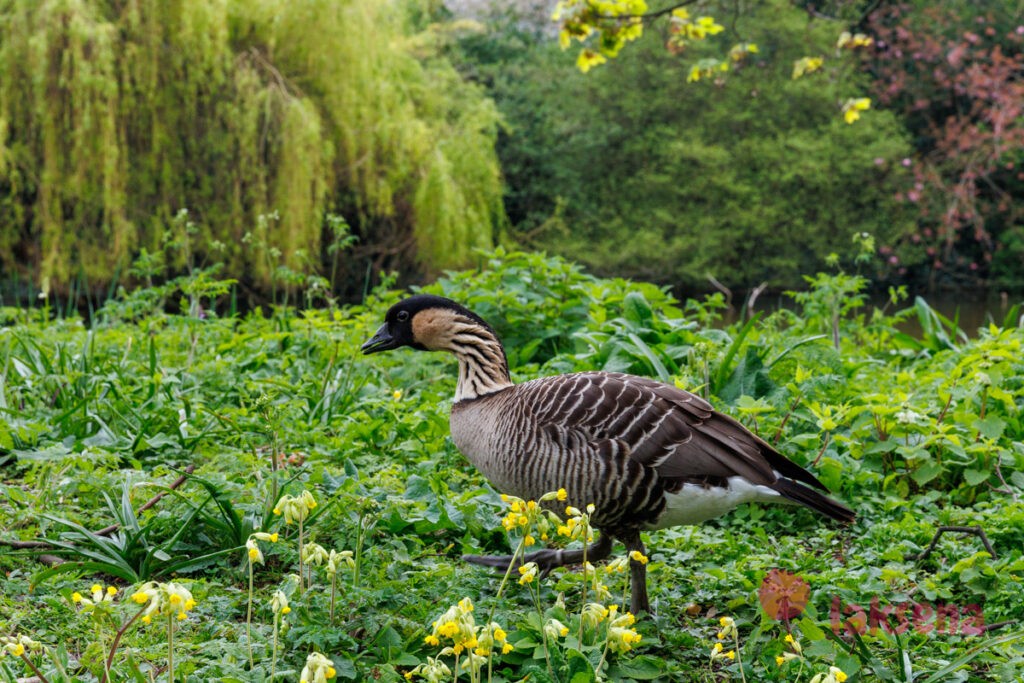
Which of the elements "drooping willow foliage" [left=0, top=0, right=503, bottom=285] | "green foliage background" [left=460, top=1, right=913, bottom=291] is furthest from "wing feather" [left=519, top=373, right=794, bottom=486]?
"green foliage background" [left=460, top=1, right=913, bottom=291]

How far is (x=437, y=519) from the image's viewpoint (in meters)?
3.24

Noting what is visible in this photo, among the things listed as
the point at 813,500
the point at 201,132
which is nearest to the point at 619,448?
the point at 813,500

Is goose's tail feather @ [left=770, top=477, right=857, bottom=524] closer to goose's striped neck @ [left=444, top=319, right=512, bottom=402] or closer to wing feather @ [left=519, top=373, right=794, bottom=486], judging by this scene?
wing feather @ [left=519, top=373, right=794, bottom=486]

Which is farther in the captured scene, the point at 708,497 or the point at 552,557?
the point at 552,557

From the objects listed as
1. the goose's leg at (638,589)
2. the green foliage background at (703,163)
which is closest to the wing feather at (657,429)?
the goose's leg at (638,589)

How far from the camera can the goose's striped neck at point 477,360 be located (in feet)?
12.1

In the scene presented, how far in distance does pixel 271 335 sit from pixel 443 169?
1076 centimetres

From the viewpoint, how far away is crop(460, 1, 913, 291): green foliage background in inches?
924

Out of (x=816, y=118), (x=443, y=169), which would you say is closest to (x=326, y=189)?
(x=443, y=169)

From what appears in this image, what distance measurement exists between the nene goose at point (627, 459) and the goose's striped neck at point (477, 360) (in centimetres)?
26

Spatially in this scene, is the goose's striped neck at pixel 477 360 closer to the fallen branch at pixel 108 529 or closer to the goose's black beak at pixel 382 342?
the goose's black beak at pixel 382 342

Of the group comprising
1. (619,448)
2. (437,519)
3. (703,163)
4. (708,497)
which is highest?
(619,448)

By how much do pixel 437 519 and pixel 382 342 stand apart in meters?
1.04

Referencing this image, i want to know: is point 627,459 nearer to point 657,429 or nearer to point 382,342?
point 657,429
